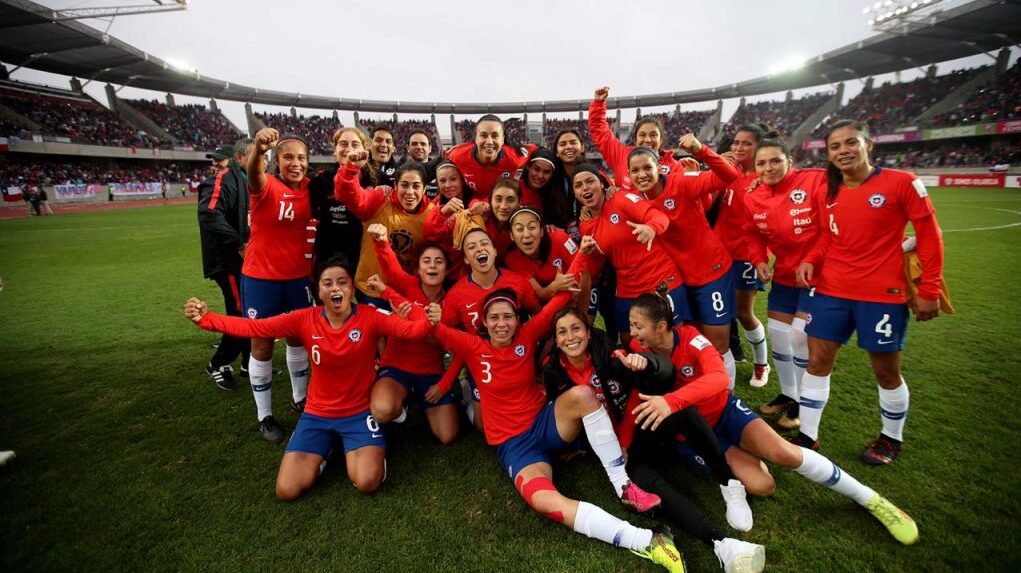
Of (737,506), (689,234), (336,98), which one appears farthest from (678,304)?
(336,98)

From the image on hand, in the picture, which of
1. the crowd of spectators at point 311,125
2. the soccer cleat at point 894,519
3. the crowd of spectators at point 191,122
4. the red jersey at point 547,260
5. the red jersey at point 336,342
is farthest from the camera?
the crowd of spectators at point 311,125

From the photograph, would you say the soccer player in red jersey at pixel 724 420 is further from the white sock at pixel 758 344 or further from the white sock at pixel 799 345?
the white sock at pixel 758 344

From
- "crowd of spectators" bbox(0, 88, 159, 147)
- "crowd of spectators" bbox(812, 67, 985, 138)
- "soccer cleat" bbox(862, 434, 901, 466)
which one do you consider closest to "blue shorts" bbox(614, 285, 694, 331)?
"soccer cleat" bbox(862, 434, 901, 466)

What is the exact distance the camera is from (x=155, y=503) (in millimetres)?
2965

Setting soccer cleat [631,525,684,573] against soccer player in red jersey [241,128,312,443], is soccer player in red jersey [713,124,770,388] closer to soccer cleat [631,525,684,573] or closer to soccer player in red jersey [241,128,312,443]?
soccer cleat [631,525,684,573]

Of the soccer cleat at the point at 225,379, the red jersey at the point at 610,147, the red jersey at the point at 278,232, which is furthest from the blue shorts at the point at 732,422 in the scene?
the soccer cleat at the point at 225,379

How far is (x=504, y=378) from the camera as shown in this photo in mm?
3219

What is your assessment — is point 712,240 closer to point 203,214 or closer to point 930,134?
point 203,214

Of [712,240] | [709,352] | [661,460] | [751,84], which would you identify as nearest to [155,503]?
[661,460]

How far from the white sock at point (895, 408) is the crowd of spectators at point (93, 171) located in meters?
32.7

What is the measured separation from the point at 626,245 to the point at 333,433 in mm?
2816

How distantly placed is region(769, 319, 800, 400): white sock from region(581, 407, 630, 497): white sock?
6.74 feet

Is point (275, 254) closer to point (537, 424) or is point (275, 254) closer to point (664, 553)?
point (537, 424)

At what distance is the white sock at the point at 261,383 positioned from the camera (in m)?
3.80
